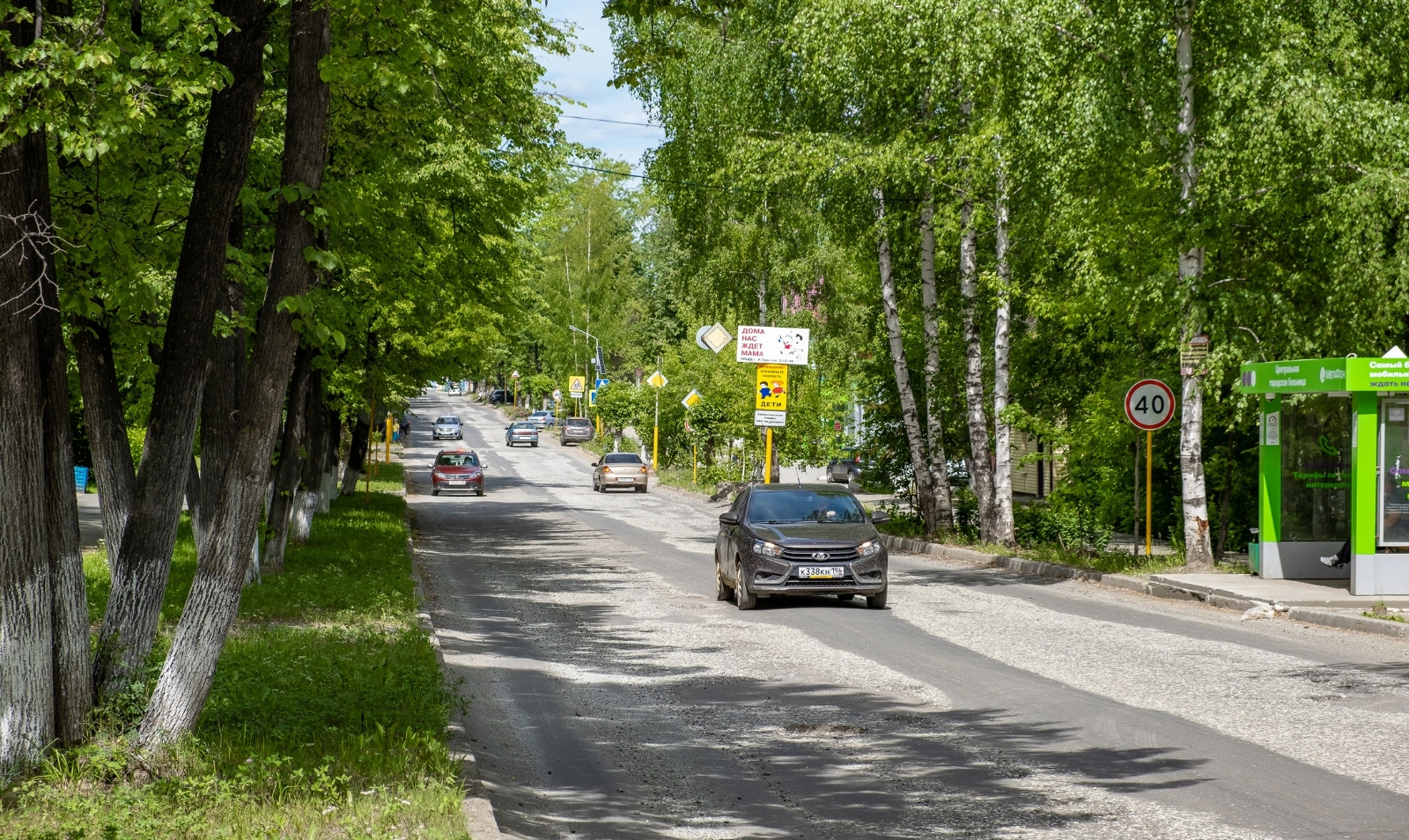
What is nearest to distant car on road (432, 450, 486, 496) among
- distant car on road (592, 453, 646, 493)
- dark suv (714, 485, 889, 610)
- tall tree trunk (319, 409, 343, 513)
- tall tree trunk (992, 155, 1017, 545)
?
distant car on road (592, 453, 646, 493)

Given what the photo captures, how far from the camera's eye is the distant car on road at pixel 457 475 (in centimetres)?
5228

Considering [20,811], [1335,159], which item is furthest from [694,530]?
[20,811]

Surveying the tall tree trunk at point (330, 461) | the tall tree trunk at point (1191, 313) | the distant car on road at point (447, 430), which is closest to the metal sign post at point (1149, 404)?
the tall tree trunk at point (1191, 313)

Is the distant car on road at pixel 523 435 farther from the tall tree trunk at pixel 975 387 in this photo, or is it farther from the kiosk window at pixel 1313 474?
the kiosk window at pixel 1313 474

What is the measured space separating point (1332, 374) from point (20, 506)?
1518 cm

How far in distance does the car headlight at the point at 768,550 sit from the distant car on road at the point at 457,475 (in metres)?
36.3

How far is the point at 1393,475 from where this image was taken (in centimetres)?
1744

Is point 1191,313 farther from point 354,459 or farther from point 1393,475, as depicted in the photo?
point 354,459

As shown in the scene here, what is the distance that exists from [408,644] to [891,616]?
6161mm

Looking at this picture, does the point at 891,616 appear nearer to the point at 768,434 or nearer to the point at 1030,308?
the point at 1030,308

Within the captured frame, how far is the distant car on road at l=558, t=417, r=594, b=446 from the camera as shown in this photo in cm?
9425

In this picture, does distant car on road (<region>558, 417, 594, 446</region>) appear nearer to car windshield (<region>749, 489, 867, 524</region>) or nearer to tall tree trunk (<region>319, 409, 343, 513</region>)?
tall tree trunk (<region>319, 409, 343, 513</region>)

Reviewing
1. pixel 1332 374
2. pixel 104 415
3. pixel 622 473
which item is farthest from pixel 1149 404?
pixel 622 473

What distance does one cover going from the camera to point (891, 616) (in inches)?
645
